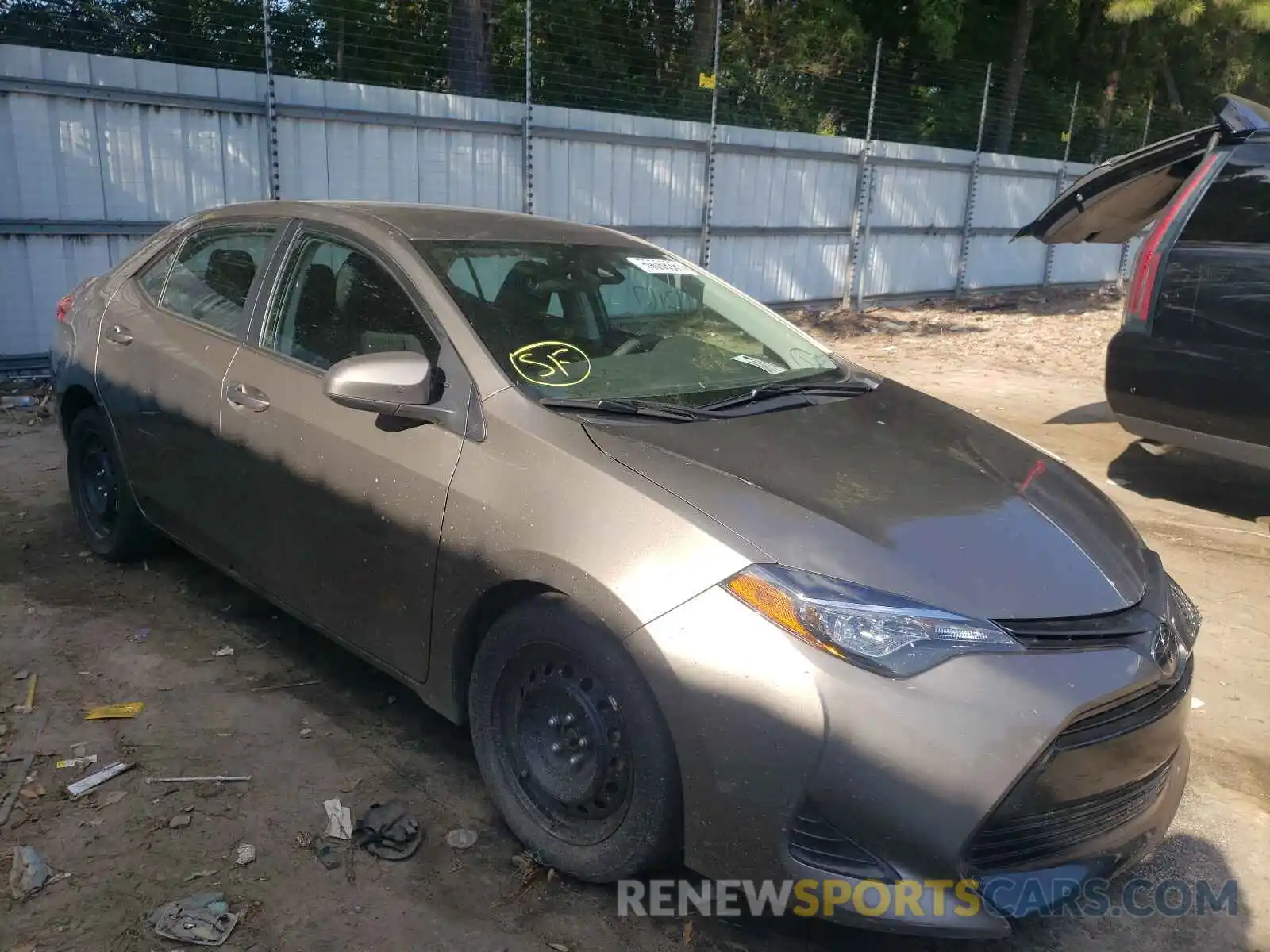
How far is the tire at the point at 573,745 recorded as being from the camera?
2391mm

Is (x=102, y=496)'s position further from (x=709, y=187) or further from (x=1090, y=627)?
(x=709, y=187)

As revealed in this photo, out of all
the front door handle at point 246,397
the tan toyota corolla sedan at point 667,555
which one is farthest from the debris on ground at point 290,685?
the front door handle at point 246,397

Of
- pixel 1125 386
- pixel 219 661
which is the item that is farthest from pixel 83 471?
pixel 1125 386

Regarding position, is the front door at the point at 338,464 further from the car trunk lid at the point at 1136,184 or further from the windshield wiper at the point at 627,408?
the car trunk lid at the point at 1136,184

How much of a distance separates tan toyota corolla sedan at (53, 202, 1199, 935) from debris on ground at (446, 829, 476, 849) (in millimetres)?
161

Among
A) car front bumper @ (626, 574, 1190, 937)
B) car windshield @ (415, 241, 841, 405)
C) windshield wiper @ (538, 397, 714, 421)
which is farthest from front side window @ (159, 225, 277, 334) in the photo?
car front bumper @ (626, 574, 1190, 937)

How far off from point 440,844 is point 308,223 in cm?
211

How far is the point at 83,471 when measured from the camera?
4.68m

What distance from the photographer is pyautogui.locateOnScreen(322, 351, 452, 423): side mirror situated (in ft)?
9.45

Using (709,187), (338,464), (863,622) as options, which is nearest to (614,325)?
(338,464)

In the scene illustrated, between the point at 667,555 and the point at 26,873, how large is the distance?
1.81 metres

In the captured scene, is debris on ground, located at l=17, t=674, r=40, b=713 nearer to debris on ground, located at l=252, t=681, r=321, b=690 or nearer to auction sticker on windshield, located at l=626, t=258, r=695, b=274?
debris on ground, located at l=252, t=681, r=321, b=690

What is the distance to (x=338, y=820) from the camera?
115 inches

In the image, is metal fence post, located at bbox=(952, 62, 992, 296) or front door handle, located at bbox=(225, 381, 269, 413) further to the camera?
metal fence post, located at bbox=(952, 62, 992, 296)
